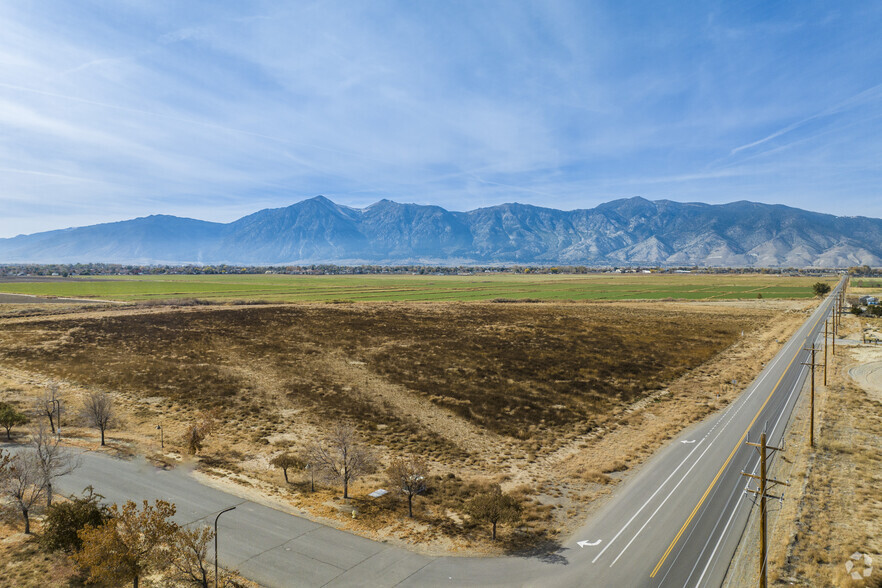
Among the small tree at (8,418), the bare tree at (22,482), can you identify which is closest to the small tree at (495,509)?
the bare tree at (22,482)

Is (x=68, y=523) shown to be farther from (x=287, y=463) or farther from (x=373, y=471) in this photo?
(x=373, y=471)

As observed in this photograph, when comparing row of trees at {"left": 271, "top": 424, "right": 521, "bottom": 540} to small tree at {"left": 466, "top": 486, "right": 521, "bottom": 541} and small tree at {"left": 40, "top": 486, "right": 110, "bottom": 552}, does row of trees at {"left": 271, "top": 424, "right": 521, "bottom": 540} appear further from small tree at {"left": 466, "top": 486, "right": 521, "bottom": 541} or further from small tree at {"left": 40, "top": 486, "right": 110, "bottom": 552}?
small tree at {"left": 40, "top": 486, "right": 110, "bottom": 552}

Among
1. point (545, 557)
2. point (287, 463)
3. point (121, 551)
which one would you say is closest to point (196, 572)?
point (121, 551)

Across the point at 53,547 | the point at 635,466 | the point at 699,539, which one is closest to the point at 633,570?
the point at 699,539

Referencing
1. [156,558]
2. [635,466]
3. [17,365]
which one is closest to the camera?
[156,558]

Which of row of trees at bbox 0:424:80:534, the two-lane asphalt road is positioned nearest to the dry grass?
row of trees at bbox 0:424:80:534

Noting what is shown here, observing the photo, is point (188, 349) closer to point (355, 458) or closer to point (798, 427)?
point (355, 458)

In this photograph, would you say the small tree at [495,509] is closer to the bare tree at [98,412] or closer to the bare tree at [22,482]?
the bare tree at [22,482]

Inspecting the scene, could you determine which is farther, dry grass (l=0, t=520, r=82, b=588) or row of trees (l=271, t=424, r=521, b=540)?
row of trees (l=271, t=424, r=521, b=540)
